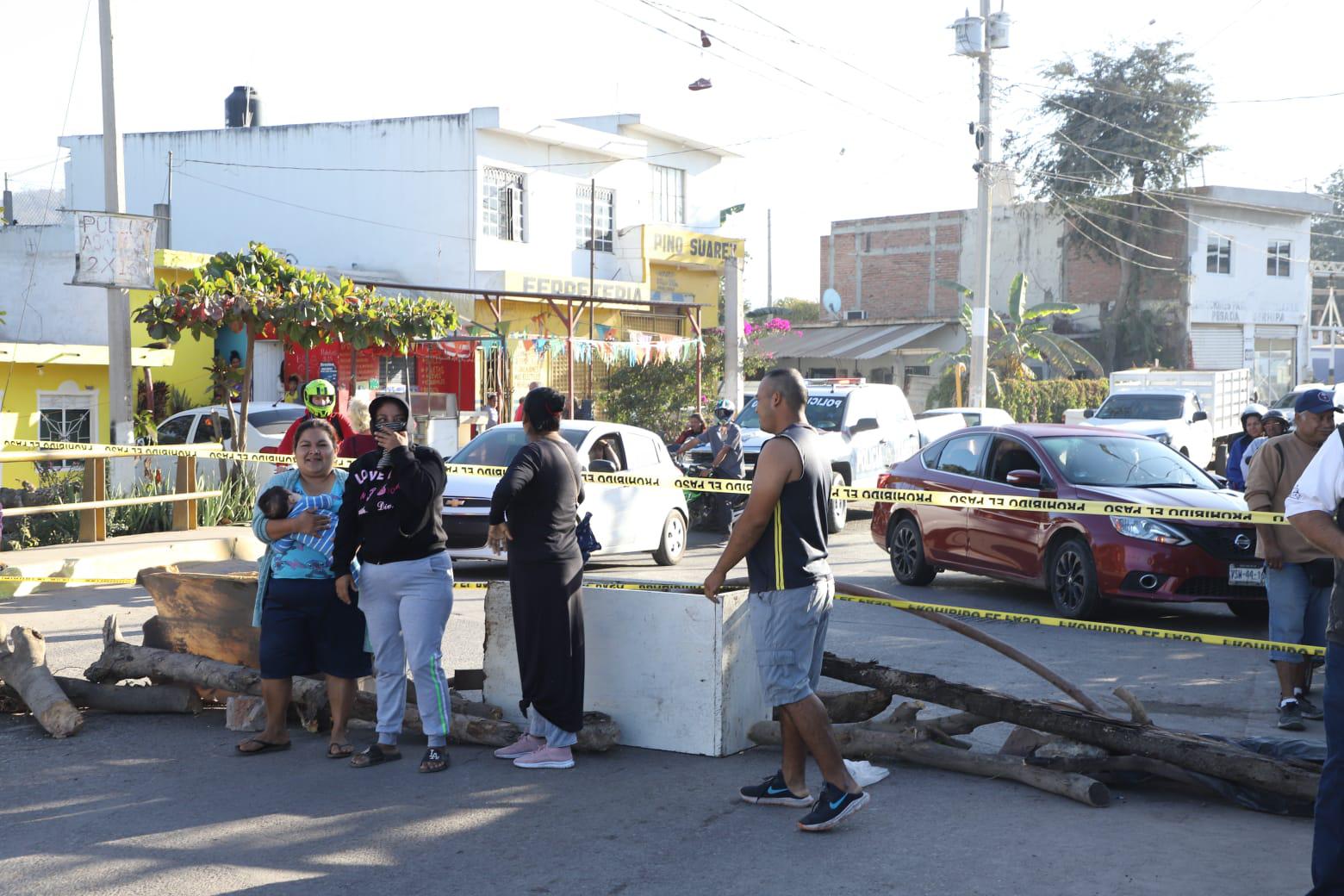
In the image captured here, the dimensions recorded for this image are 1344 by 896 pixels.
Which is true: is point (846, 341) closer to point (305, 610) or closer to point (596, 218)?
point (596, 218)

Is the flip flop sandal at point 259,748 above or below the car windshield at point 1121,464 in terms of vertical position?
below

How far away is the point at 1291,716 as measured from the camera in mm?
7379

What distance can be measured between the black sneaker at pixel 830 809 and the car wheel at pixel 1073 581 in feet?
19.3

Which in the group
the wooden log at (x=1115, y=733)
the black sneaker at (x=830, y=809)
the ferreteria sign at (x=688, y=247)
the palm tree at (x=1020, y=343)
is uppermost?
the ferreteria sign at (x=688, y=247)

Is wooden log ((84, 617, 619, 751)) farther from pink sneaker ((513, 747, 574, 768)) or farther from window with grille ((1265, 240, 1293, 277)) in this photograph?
window with grille ((1265, 240, 1293, 277))

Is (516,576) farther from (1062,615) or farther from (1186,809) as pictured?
(1062,615)

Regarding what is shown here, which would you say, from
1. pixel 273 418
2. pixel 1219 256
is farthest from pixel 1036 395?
pixel 273 418

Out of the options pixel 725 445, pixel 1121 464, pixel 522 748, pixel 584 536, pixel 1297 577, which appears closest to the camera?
pixel 522 748

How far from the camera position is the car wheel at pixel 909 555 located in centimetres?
1275

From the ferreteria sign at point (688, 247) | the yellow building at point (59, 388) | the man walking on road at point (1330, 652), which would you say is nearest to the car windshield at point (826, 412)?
the yellow building at point (59, 388)

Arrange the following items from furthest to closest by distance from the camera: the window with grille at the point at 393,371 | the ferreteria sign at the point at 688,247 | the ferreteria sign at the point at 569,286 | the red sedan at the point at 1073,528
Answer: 1. the ferreteria sign at the point at 688,247
2. the ferreteria sign at the point at 569,286
3. the window with grille at the point at 393,371
4. the red sedan at the point at 1073,528

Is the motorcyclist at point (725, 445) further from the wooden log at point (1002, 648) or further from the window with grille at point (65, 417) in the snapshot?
the window with grille at point (65, 417)

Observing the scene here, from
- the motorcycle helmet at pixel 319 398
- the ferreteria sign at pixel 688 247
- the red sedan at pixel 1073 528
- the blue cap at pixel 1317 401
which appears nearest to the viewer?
the blue cap at pixel 1317 401

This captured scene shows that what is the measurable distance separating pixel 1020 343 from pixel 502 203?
16856mm
